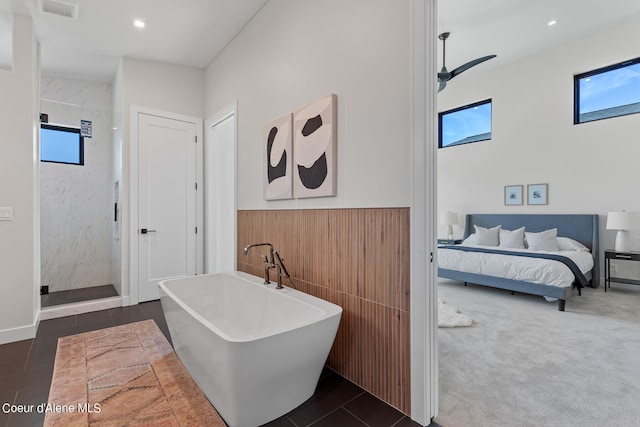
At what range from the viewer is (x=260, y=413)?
162 centimetres

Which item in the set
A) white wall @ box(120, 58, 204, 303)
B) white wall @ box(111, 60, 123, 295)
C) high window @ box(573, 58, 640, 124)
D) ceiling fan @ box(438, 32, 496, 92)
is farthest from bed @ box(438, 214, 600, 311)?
white wall @ box(111, 60, 123, 295)

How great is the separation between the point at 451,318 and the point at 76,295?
181 inches

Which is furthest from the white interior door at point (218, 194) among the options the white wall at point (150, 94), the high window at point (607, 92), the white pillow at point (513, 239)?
the high window at point (607, 92)

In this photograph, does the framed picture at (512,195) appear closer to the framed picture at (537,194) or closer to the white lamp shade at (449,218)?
the framed picture at (537,194)

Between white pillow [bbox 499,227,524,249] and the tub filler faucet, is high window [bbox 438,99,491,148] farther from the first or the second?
the tub filler faucet

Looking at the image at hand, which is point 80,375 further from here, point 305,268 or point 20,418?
point 305,268

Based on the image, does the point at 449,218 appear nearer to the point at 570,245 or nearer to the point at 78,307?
the point at 570,245

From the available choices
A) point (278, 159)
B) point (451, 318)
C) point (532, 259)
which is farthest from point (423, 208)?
point (532, 259)

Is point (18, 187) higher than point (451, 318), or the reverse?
point (18, 187)

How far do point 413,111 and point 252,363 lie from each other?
151 cm

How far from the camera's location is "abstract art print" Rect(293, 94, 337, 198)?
2.15m

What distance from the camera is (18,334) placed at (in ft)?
9.14

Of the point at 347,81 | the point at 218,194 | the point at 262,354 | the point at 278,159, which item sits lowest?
the point at 262,354

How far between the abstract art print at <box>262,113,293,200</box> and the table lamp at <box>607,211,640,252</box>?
4.57 m
